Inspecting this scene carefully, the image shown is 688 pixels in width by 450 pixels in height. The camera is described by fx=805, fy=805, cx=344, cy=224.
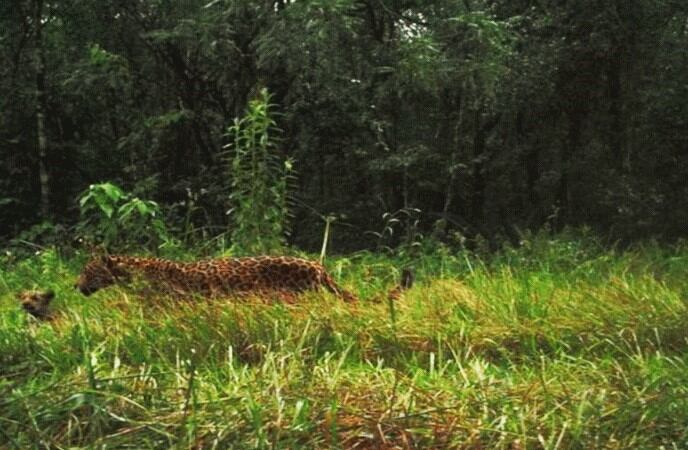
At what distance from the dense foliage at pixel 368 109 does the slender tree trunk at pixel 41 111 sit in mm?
49

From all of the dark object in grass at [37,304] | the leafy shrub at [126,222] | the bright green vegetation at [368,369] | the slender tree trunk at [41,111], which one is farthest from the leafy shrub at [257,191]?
the slender tree trunk at [41,111]

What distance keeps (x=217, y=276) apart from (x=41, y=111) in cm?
875

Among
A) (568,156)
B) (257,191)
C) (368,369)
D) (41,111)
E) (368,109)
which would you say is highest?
(41,111)

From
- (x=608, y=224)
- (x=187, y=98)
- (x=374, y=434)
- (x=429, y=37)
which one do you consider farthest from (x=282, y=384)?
(x=608, y=224)

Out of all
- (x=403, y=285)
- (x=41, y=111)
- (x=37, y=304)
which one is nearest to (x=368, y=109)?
(x=41, y=111)

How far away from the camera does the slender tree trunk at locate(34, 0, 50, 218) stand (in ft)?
39.8

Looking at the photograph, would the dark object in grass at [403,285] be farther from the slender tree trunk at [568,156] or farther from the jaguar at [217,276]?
the slender tree trunk at [568,156]

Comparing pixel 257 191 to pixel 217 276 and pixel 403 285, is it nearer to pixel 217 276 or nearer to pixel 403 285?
pixel 217 276

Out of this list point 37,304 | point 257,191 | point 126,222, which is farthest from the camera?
point 126,222

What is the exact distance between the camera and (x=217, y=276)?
514cm

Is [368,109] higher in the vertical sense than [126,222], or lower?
higher

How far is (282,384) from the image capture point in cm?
314

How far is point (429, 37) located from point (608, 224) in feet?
17.7

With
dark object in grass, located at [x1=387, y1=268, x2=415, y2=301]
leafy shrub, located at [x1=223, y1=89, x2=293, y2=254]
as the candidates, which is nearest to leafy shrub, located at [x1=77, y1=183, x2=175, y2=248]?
leafy shrub, located at [x1=223, y1=89, x2=293, y2=254]
